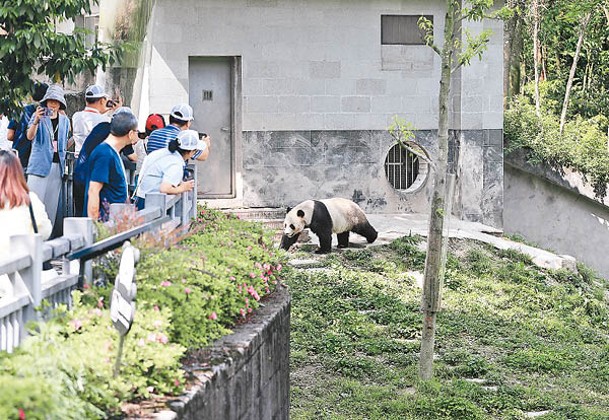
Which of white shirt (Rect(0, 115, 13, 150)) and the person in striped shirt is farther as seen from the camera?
white shirt (Rect(0, 115, 13, 150))

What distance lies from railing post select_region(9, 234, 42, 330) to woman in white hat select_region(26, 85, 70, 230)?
4866 mm

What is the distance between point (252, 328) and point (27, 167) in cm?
402

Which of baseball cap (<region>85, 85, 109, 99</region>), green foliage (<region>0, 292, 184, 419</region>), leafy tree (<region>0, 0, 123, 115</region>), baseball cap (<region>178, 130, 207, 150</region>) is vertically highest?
leafy tree (<region>0, 0, 123, 115</region>)


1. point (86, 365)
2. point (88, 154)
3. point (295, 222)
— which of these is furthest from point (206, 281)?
point (295, 222)

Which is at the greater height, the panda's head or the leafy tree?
the leafy tree

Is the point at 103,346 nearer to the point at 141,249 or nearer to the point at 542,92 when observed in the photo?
the point at 141,249

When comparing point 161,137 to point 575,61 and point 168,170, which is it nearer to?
point 168,170

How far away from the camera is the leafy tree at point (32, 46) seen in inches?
358

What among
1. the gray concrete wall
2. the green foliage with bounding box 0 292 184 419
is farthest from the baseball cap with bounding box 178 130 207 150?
the gray concrete wall

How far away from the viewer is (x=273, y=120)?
20.0 m

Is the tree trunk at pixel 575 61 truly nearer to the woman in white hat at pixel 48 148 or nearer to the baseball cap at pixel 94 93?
the baseball cap at pixel 94 93

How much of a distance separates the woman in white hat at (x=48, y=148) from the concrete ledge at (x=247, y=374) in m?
2.64

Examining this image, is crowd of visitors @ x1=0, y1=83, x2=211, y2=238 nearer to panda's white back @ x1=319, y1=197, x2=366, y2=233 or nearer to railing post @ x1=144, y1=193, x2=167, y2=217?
railing post @ x1=144, y1=193, x2=167, y2=217

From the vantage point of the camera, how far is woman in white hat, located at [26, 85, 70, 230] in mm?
10234
